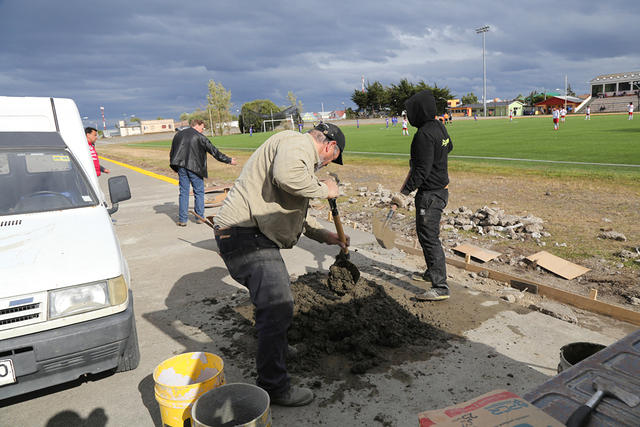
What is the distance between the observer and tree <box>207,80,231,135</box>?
297 feet

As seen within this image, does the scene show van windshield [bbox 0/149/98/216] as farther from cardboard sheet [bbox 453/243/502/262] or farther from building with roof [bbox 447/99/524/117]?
building with roof [bbox 447/99/524/117]

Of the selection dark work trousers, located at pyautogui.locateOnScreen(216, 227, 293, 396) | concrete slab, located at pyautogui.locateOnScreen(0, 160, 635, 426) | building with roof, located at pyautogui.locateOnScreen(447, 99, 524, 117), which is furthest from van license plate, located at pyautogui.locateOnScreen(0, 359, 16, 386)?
building with roof, located at pyautogui.locateOnScreen(447, 99, 524, 117)

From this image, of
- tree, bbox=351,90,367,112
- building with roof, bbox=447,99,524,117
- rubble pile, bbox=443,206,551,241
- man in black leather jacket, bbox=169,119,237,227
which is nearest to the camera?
rubble pile, bbox=443,206,551,241

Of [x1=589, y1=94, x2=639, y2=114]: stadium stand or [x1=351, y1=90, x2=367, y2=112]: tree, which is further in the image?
[x1=351, y1=90, x2=367, y2=112]: tree

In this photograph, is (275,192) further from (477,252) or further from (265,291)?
(477,252)

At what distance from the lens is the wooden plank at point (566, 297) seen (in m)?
4.12

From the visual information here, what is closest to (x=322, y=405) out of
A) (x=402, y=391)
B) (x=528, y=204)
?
(x=402, y=391)

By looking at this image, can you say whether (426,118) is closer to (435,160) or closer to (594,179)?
(435,160)

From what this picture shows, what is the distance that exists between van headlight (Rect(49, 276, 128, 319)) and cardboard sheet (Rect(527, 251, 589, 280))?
4870 millimetres

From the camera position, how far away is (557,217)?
7922 mm

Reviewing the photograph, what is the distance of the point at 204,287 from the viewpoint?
559cm

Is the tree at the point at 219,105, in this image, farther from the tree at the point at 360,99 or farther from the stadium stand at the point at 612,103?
the stadium stand at the point at 612,103

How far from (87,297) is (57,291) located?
195 millimetres

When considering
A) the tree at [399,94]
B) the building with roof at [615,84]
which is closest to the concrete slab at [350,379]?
the tree at [399,94]
